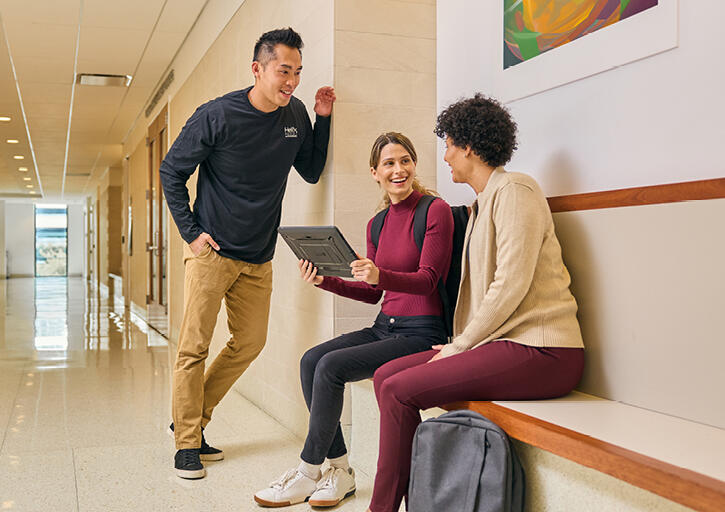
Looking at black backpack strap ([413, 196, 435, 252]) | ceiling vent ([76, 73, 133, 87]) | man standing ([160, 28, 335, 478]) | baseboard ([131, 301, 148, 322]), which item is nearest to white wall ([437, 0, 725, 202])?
black backpack strap ([413, 196, 435, 252])

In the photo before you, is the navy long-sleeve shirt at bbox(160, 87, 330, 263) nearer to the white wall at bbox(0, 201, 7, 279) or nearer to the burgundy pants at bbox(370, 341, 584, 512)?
the burgundy pants at bbox(370, 341, 584, 512)

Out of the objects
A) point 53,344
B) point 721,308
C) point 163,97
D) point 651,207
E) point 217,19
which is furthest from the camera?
point 163,97

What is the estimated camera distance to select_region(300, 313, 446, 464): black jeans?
2383 millimetres

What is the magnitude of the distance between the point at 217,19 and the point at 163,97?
2980 millimetres

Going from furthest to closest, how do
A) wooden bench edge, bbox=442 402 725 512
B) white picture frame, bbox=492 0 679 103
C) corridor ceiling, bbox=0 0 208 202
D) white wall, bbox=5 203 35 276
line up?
white wall, bbox=5 203 35 276, corridor ceiling, bbox=0 0 208 202, white picture frame, bbox=492 0 679 103, wooden bench edge, bbox=442 402 725 512

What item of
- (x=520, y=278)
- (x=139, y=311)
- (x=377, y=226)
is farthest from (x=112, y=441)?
(x=139, y=311)

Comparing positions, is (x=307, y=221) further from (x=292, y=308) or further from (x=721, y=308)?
(x=721, y=308)

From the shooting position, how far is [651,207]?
187cm

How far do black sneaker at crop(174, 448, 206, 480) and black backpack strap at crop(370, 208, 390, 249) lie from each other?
3.88ft

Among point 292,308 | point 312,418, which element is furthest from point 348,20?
point 312,418

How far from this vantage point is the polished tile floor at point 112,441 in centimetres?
263

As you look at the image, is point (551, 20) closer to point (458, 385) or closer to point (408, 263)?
point (408, 263)

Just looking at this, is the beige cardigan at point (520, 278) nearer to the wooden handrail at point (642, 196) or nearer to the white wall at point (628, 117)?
the wooden handrail at point (642, 196)

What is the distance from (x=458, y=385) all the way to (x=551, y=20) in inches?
49.1
